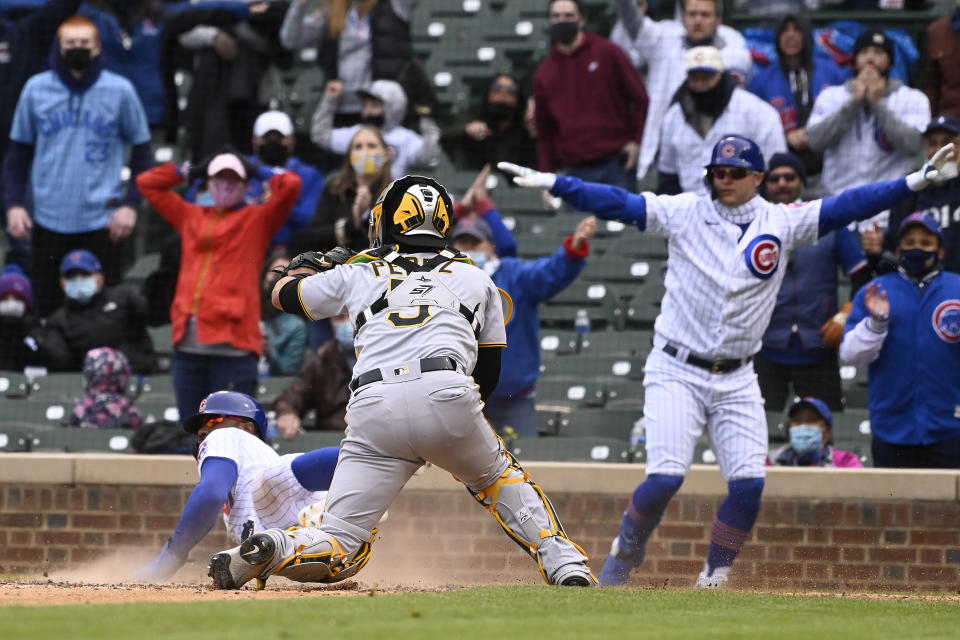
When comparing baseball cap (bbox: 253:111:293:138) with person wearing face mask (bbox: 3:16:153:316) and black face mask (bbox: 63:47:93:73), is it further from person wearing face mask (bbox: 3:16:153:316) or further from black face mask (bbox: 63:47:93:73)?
black face mask (bbox: 63:47:93:73)

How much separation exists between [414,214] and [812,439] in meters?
3.31

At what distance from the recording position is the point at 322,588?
634cm

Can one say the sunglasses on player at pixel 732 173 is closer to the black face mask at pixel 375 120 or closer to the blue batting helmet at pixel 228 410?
the blue batting helmet at pixel 228 410

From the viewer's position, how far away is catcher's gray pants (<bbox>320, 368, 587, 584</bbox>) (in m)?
5.70

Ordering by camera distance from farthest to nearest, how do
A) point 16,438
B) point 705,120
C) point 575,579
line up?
1. point 705,120
2. point 16,438
3. point 575,579

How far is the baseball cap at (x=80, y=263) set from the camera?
10.2m

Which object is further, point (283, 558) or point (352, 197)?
point (352, 197)

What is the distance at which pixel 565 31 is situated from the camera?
11.1 metres

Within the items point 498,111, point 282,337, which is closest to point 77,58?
point 282,337

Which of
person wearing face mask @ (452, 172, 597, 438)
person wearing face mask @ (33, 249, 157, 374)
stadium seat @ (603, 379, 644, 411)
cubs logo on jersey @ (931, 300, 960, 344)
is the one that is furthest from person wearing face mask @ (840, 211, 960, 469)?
person wearing face mask @ (33, 249, 157, 374)

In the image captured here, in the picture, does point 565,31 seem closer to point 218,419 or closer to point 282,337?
point 282,337

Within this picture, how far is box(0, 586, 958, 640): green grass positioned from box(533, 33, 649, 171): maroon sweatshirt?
5.49 metres

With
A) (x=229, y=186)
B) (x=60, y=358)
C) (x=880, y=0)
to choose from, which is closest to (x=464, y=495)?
(x=229, y=186)

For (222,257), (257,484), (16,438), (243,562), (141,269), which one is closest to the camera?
(243,562)
